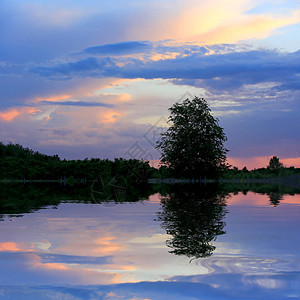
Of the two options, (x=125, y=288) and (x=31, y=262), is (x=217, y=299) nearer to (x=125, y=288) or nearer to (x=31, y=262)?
(x=125, y=288)

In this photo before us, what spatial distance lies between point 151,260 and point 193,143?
212 ft

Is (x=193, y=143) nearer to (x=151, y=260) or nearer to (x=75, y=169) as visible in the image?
(x=151, y=260)

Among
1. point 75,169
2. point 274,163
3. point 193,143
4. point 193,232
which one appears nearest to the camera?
point 193,232

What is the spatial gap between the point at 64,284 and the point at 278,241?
250 inches

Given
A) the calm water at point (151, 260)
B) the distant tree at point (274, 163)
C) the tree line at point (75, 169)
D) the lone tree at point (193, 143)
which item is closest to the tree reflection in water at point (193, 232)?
the calm water at point (151, 260)

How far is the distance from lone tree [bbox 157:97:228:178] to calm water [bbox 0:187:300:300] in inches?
2203

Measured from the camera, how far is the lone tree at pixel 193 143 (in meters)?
71.6

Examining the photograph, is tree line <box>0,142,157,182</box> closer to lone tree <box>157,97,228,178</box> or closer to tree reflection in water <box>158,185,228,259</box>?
lone tree <box>157,97,228,178</box>

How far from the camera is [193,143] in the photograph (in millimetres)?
73250

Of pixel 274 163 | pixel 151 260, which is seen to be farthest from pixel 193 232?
pixel 274 163

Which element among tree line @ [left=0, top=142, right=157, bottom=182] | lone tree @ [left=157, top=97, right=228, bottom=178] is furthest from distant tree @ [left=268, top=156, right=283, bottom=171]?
lone tree @ [left=157, top=97, right=228, bottom=178]

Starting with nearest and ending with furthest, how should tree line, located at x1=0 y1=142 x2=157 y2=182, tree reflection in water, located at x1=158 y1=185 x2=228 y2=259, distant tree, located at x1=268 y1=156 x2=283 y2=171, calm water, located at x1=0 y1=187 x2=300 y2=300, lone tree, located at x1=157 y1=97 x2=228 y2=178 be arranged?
calm water, located at x1=0 y1=187 x2=300 y2=300
tree reflection in water, located at x1=158 y1=185 x2=228 y2=259
lone tree, located at x1=157 y1=97 x2=228 y2=178
tree line, located at x1=0 y1=142 x2=157 y2=182
distant tree, located at x1=268 y1=156 x2=283 y2=171

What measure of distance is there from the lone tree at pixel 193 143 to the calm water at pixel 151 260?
5596 cm

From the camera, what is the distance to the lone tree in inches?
2817
